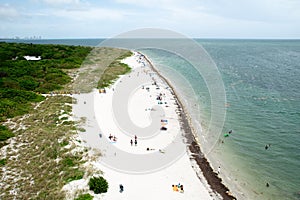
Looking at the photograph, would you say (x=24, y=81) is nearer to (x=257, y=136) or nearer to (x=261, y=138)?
(x=257, y=136)

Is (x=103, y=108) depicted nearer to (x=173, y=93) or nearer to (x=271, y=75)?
(x=173, y=93)

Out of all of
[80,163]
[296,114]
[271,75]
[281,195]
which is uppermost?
[271,75]

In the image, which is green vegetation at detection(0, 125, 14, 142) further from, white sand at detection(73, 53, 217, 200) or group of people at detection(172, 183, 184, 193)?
group of people at detection(172, 183, 184, 193)

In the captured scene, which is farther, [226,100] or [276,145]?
[226,100]

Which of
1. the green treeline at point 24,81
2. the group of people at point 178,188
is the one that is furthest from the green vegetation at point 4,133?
the group of people at point 178,188

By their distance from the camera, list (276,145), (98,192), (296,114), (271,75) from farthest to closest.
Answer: (271,75)
(296,114)
(276,145)
(98,192)

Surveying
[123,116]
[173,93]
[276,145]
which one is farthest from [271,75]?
[123,116]

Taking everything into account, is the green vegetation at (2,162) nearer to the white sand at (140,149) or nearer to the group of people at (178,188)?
the white sand at (140,149)
